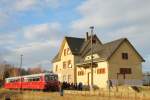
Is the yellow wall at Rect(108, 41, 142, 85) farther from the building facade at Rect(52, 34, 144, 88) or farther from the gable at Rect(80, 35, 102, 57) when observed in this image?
the gable at Rect(80, 35, 102, 57)

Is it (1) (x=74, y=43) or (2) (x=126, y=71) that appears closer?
(2) (x=126, y=71)

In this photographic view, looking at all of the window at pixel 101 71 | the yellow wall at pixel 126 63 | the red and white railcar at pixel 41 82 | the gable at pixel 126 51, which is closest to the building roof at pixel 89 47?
the gable at pixel 126 51

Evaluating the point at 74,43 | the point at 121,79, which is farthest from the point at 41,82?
Result: the point at 74,43

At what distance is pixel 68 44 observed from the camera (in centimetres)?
7050

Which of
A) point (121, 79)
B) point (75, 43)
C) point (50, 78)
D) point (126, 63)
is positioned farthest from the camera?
point (75, 43)

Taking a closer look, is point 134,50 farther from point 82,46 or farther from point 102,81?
point 82,46

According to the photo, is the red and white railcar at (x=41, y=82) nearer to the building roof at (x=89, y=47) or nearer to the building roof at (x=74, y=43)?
the building roof at (x=89, y=47)

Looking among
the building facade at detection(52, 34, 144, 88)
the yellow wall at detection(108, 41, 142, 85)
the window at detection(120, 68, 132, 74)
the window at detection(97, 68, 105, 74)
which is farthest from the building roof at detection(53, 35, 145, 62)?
the window at detection(120, 68, 132, 74)

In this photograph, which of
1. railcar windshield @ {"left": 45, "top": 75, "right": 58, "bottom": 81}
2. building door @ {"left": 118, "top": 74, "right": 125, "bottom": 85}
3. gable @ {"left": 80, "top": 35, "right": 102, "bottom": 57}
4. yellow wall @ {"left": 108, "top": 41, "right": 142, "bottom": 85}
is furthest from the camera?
gable @ {"left": 80, "top": 35, "right": 102, "bottom": 57}

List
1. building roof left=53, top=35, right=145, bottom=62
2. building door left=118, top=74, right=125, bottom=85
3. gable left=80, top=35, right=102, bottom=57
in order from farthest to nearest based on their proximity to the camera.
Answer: gable left=80, top=35, right=102, bottom=57 < building roof left=53, top=35, right=145, bottom=62 < building door left=118, top=74, right=125, bottom=85

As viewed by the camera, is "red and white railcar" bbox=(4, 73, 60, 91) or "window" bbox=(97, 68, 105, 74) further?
"window" bbox=(97, 68, 105, 74)

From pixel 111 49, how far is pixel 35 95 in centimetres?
1791

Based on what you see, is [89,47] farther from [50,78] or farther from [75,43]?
[50,78]

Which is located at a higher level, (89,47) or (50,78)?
(89,47)
